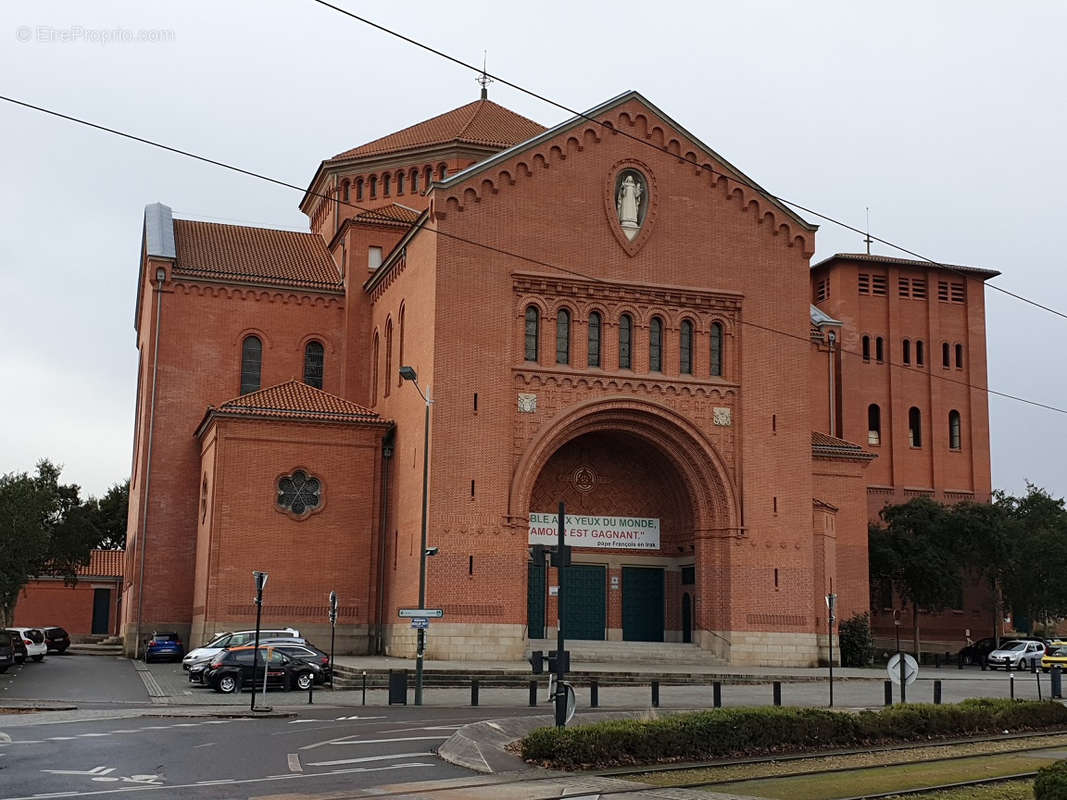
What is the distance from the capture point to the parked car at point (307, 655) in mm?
30828

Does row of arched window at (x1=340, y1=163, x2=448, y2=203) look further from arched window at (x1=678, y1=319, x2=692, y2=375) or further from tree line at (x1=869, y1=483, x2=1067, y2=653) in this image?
tree line at (x1=869, y1=483, x2=1067, y2=653)

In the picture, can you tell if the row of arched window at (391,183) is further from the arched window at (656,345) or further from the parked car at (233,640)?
the parked car at (233,640)

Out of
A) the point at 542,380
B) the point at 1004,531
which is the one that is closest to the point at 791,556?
the point at 542,380

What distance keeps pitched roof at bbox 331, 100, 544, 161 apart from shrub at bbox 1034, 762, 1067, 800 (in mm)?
39954

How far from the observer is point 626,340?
40000mm

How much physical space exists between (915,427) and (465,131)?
85.8ft

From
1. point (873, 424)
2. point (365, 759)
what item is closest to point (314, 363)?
point (873, 424)

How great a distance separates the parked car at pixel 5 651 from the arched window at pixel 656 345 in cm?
2217

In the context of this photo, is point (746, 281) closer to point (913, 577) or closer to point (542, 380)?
point (542, 380)

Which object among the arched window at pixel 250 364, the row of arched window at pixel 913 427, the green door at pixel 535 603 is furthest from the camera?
the row of arched window at pixel 913 427

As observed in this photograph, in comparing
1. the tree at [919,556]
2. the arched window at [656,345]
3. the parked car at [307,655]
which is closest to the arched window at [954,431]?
the tree at [919,556]

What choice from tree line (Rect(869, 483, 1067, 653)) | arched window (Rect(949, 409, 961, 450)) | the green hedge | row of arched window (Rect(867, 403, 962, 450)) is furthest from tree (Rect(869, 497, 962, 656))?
the green hedge

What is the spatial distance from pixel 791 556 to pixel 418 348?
13.9m

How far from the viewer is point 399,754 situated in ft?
58.5
